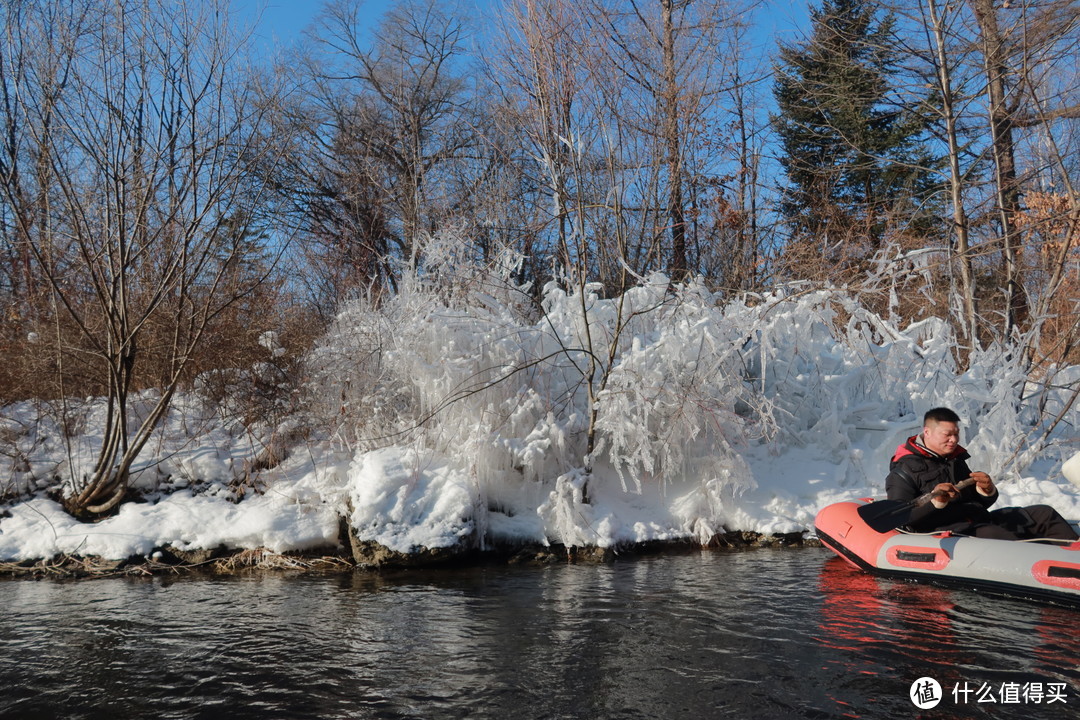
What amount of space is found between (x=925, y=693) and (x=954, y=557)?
8.62 ft

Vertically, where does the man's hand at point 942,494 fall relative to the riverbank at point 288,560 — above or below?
above

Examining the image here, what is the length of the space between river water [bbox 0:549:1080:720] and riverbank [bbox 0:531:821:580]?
65cm

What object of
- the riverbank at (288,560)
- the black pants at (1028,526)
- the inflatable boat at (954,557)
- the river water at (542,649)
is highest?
the black pants at (1028,526)

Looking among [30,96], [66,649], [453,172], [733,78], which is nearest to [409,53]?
[453,172]

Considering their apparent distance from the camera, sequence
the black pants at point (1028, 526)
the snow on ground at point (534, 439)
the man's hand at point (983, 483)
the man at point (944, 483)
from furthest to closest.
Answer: the snow on ground at point (534, 439)
the man at point (944, 483)
the man's hand at point (983, 483)
the black pants at point (1028, 526)

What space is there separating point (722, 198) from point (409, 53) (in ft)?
26.7

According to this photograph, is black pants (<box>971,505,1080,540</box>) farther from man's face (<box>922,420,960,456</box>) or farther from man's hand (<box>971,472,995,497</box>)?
man's face (<box>922,420,960,456</box>)

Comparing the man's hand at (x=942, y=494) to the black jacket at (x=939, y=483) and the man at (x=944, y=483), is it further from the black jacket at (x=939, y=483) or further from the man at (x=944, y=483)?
the black jacket at (x=939, y=483)

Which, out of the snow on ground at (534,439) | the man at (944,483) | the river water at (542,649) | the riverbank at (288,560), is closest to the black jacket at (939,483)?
the man at (944,483)

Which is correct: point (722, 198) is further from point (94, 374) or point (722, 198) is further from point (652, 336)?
point (94, 374)

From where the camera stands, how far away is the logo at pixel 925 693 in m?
3.82

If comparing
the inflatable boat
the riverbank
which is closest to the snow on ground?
the riverbank

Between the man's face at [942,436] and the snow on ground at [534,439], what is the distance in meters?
1.96

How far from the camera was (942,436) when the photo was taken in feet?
21.9
